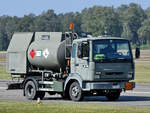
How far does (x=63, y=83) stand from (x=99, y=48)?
7.79ft

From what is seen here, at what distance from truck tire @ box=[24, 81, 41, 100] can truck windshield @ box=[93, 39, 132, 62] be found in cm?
385

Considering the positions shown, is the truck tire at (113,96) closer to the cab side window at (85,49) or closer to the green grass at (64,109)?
the cab side window at (85,49)

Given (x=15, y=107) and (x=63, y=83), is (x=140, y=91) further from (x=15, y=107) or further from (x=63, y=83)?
(x=15, y=107)

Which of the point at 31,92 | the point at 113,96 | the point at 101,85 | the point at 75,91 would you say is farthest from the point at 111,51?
the point at 31,92

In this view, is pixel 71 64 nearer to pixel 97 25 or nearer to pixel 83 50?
pixel 83 50

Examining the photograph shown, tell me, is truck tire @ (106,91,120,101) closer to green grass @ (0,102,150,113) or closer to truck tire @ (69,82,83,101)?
truck tire @ (69,82,83,101)

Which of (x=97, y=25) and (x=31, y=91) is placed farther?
(x=97, y=25)

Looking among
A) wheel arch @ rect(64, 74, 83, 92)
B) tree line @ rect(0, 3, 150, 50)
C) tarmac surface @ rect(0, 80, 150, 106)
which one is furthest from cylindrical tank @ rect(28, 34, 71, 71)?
tree line @ rect(0, 3, 150, 50)

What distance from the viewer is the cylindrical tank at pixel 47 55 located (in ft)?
79.8

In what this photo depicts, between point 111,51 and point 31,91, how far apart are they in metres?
4.69

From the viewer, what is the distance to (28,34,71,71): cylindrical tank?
2431cm

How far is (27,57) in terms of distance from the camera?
2570 centimetres

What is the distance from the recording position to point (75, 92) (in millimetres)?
23750

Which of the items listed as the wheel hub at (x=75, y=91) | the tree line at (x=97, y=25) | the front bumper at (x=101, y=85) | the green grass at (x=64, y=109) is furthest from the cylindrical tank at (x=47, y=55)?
the tree line at (x=97, y=25)
